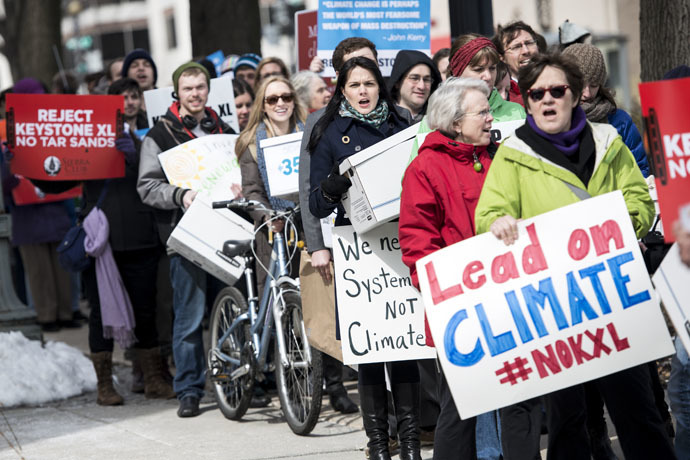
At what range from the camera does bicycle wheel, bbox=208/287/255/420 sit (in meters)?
7.34

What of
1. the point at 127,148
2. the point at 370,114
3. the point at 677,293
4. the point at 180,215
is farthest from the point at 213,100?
the point at 677,293

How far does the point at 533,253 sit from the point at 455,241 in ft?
1.78

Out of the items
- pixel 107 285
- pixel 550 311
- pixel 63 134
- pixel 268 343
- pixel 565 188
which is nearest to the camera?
pixel 550 311

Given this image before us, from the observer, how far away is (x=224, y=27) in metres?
12.5

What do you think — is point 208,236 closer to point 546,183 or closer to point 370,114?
point 370,114

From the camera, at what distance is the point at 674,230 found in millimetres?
3766

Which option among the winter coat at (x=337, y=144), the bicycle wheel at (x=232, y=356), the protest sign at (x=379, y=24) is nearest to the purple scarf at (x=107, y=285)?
the bicycle wheel at (x=232, y=356)

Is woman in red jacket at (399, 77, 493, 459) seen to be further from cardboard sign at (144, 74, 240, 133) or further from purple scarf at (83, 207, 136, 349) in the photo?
cardboard sign at (144, 74, 240, 133)

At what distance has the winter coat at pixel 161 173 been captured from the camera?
7.77 meters

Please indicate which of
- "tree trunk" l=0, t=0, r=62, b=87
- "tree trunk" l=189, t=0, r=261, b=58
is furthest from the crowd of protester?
"tree trunk" l=0, t=0, r=62, b=87

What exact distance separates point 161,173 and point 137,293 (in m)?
0.99

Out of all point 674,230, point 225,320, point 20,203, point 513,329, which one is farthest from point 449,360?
point 20,203

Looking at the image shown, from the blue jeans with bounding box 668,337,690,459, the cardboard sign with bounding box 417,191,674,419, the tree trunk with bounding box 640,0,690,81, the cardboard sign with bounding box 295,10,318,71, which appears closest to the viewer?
the cardboard sign with bounding box 417,191,674,419

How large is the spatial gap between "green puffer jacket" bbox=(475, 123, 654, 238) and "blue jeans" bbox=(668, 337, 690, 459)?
0.74 metres
